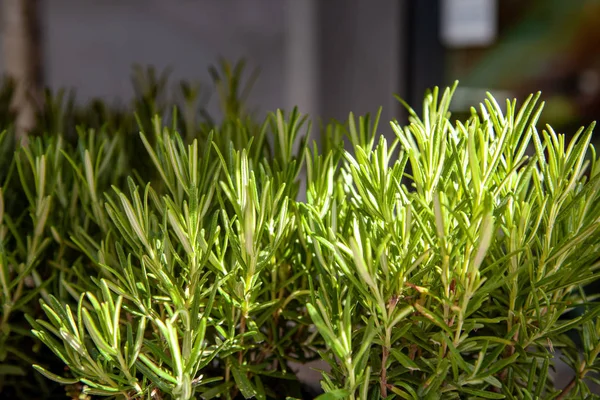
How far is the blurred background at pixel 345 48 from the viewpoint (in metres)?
2.08

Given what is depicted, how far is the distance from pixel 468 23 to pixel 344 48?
567 mm

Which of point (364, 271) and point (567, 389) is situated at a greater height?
point (364, 271)

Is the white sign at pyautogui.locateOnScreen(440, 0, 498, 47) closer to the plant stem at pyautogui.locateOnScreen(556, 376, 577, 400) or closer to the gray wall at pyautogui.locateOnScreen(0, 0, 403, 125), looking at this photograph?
the gray wall at pyautogui.locateOnScreen(0, 0, 403, 125)

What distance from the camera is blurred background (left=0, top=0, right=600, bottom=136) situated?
2.08 meters

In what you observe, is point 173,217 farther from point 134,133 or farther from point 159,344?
point 134,133

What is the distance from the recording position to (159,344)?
13.2 inches

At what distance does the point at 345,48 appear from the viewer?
8.55ft

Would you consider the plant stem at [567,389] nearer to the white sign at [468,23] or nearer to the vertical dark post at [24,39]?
the vertical dark post at [24,39]

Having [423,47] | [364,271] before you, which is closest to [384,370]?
[364,271]

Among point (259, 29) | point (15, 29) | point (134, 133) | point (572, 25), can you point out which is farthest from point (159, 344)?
point (259, 29)

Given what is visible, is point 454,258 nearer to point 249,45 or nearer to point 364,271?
point 364,271

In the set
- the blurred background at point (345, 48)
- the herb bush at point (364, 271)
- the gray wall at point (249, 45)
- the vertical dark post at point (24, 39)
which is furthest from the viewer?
the gray wall at point (249, 45)

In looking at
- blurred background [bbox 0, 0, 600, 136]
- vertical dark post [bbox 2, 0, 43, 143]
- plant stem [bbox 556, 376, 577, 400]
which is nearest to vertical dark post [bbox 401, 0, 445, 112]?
blurred background [bbox 0, 0, 600, 136]

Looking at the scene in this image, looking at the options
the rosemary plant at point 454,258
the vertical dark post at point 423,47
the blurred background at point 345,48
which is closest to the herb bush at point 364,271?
the rosemary plant at point 454,258
